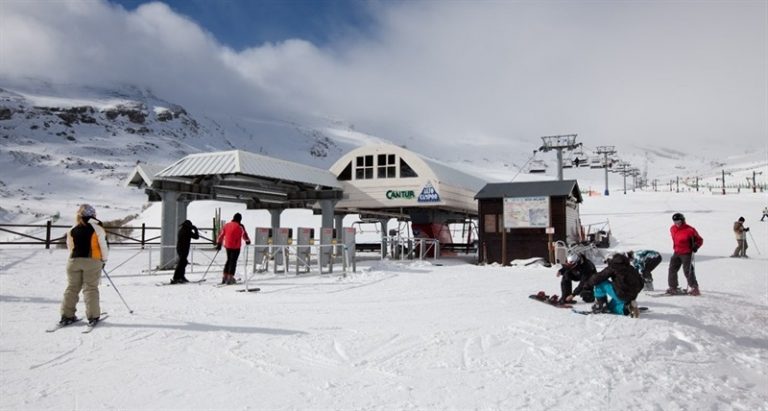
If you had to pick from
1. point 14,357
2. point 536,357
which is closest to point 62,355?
point 14,357

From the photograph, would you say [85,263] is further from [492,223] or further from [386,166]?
[492,223]

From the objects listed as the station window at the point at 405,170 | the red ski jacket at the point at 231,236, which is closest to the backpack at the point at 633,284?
the red ski jacket at the point at 231,236

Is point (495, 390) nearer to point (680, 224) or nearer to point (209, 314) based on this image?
point (209, 314)

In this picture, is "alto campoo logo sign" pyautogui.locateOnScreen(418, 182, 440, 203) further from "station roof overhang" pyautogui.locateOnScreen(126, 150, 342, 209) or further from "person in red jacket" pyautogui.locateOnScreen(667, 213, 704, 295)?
"person in red jacket" pyautogui.locateOnScreen(667, 213, 704, 295)

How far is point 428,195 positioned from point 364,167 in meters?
2.94

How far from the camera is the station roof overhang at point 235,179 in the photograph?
47.3ft

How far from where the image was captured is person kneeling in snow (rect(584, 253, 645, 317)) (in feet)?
24.4

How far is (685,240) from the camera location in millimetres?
10141

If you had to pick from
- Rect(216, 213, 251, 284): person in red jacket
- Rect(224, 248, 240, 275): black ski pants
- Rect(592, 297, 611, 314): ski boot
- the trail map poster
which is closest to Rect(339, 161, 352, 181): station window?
the trail map poster

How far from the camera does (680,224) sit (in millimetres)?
10281

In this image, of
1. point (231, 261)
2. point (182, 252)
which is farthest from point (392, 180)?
point (182, 252)

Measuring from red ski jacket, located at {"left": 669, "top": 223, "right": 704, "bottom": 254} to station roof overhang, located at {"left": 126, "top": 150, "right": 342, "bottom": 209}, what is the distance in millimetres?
10436

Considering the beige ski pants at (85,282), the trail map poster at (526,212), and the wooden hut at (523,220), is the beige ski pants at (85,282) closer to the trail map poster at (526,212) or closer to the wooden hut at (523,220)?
the wooden hut at (523,220)

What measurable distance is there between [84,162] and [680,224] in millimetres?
79289
